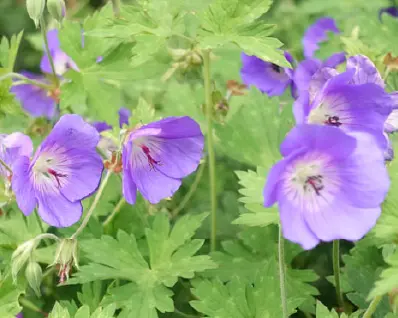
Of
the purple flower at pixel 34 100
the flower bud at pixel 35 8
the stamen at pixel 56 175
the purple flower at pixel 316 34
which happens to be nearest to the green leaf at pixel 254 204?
the stamen at pixel 56 175

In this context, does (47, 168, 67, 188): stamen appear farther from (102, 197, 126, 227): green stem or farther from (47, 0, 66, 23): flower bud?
(47, 0, 66, 23): flower bud

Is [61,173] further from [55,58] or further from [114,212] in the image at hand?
[55,58]

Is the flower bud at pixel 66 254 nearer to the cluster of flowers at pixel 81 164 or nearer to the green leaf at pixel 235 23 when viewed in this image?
the cluster of flowers at pixel 81 164

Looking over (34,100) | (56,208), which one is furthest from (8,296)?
(34,100)

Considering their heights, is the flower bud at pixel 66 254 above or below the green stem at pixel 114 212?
above

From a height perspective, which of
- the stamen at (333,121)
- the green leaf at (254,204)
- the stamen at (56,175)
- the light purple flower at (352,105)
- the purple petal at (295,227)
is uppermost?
the light purple flower at (352,105)

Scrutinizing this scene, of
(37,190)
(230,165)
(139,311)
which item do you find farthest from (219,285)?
(230,165)

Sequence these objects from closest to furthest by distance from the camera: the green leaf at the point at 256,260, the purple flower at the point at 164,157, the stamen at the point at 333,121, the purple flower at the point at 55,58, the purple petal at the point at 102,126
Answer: the stamen at the point at 333,121 < the purple flower at the point at 164,157 < the green leaf at the point at 256,260 < the purple petal at the point at 102,126 < the purple flower at the point at 55,58

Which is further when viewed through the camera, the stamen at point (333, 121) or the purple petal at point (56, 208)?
the purple petal at point (56, 208)
